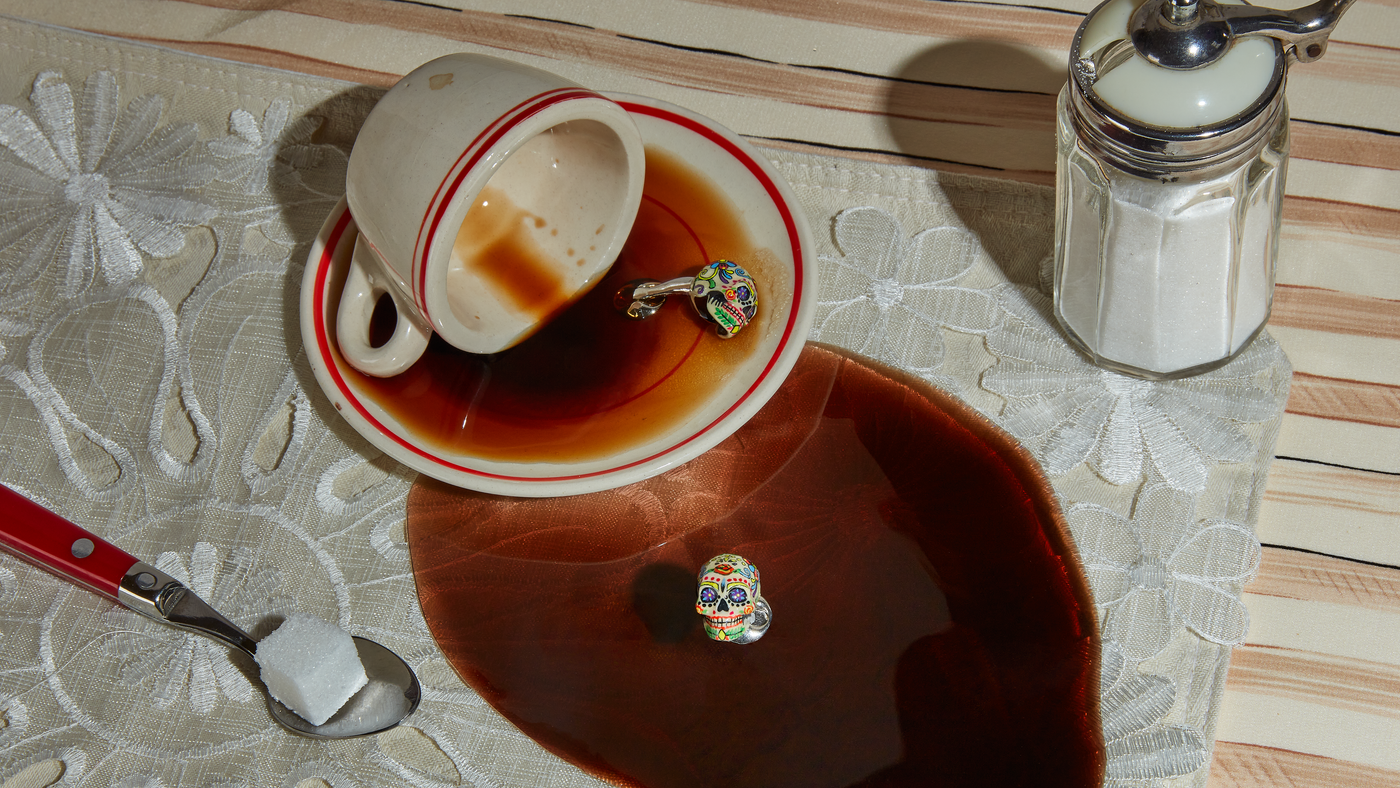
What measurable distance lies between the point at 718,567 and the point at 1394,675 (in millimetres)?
313

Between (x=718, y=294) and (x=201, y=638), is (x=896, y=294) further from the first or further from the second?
(x=201, y=638)

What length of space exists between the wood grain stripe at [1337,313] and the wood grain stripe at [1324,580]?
0.13 metres

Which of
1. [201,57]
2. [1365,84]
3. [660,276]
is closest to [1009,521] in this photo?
[660,276]

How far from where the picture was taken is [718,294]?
18.6 inches

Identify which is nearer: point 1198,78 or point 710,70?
point 1198,78

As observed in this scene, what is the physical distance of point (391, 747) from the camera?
0.45 meters

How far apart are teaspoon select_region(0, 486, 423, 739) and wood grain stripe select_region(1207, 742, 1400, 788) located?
366mm

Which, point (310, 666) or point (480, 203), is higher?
point (480, 203)

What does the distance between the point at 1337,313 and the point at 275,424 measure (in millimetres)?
564

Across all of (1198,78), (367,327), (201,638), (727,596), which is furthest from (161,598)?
(1198,78)

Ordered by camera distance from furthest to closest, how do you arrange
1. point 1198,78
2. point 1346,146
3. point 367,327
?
1. point 1346,146
2. point 367,327
3. point 1198,78

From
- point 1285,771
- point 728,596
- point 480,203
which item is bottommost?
point 1285,771

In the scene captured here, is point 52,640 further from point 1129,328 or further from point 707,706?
point 1129,328

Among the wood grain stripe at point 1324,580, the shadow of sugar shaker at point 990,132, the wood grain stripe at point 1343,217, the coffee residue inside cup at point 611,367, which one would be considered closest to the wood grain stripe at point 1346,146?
the wood grain stripe at point 1343,217
